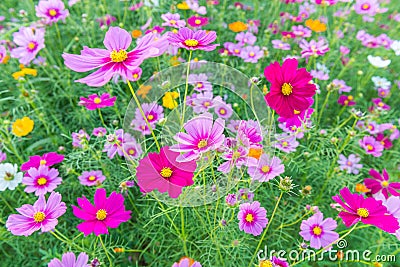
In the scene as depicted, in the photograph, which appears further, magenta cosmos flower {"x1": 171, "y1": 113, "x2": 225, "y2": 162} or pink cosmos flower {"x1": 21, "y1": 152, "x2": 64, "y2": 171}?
pink cosmos flower {"x1": 21, "y1": 152, "x2": 64, "y2": 171}

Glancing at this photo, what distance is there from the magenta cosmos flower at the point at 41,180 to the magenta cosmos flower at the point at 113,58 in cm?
52

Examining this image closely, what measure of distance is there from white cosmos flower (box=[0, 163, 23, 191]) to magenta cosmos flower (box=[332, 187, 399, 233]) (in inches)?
36.9

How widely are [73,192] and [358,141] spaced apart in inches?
45.4

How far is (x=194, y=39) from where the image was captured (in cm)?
80

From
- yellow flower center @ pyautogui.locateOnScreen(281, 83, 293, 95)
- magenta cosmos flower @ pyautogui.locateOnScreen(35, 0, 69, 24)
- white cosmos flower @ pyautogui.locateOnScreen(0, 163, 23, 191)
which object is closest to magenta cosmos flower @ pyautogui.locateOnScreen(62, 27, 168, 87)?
yellow flower center @ pyautogui.locateOnScreen(281, 83, 293, 95)

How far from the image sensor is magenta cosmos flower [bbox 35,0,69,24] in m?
1.52

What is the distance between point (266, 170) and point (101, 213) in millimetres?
439

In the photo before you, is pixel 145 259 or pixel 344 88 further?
pixel 344 88

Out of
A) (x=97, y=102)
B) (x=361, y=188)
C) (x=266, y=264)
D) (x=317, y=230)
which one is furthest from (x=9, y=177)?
(x=361, y=188)

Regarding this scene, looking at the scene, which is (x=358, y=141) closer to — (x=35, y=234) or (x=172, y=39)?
(x=172, y=39)

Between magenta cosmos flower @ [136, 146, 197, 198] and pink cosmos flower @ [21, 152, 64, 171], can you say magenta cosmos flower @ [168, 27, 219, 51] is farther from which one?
pink cosmos flower @ [21, 152, 64, 171]

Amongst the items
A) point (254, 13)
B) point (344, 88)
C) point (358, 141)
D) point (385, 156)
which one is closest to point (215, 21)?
point (254, 13)

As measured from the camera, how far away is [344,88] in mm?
1565

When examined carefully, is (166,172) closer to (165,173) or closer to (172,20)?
(165,173)
